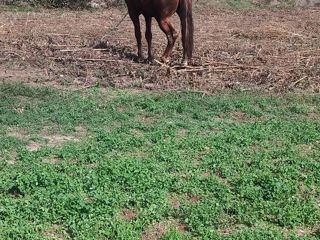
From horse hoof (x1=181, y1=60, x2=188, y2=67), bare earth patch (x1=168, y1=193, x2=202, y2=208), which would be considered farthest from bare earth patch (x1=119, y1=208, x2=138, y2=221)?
horse hoof (x1=181, y1=60, x2=188, y2=67)

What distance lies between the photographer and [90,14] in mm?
16719

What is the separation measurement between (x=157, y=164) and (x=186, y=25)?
4824mm

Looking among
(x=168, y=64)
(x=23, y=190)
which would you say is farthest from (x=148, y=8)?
(x=23, y=190)

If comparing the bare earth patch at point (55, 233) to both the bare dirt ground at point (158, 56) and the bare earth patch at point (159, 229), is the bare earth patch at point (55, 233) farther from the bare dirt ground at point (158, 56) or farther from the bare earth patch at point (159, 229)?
the bare dirt ground at point (158, 56)

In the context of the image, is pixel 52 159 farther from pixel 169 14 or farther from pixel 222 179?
pixel 169 14

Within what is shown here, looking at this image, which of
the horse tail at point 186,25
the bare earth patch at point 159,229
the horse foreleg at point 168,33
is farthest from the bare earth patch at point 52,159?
the horse tail at point 186,25

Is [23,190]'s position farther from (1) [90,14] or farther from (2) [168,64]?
(1) [90,14]

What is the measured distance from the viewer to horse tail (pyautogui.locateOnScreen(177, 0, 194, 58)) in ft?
31.9

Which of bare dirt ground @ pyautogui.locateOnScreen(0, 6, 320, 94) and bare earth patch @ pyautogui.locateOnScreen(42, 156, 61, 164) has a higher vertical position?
bare dirt ground @ pyautogui.locateOnScreen(0, 6, 320, 94)

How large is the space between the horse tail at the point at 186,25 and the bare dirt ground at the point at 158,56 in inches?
15.9

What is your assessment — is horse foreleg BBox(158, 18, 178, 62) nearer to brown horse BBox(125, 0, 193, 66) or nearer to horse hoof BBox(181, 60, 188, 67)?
brown horse BBox(125, 0, 193, 66)

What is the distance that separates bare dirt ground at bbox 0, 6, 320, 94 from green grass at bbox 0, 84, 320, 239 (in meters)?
0.64

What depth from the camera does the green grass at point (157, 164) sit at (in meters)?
4.48

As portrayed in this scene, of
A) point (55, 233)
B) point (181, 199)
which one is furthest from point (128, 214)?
point (55, 233)
